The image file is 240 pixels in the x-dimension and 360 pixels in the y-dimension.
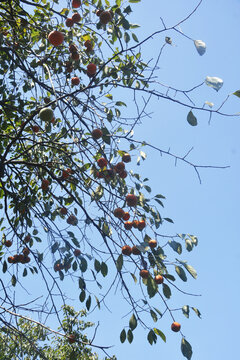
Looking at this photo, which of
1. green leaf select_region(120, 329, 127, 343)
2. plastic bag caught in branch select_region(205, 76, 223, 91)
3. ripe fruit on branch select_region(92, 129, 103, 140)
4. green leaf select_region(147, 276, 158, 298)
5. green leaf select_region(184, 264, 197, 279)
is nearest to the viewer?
plastic bag caught in branch select_region(205, 76, 223, 91)

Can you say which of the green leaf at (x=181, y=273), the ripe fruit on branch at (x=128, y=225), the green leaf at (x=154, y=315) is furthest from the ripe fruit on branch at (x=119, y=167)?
the green leaf at (x=154, y=315)

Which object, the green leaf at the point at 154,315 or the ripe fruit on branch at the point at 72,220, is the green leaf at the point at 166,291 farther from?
the ripe fruit on branch at the point at 72,220

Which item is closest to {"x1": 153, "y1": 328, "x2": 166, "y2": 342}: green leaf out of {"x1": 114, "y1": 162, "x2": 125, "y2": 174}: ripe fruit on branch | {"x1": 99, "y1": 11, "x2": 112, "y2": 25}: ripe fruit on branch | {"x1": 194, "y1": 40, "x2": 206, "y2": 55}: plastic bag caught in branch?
{"x1": 114, "y1": 162, "x2": 125, "y2": 174}: ripe fruit on branch

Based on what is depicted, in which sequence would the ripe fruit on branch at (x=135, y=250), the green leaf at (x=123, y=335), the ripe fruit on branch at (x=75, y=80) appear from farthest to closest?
the ripe fruit on branch at (x=75, y=80), the ripe fruit on branch at (x=135, y=250), the green leaf at (x=123, y=335)

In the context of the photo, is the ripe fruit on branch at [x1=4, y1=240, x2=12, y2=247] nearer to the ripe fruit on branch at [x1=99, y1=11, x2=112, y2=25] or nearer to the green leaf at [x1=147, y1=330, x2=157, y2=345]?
the green leaf at [x1=147, y1=330, x2=157, y2=345]

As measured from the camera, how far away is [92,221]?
1897 mm

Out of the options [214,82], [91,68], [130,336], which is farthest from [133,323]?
[91,68]

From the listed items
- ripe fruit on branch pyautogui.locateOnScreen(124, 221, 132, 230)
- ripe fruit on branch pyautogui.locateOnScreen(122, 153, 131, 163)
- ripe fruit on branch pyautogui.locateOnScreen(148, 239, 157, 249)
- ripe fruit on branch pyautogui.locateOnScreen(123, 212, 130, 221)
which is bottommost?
ripe fruit on branch pyautogui.locateOnScreen(148, 239, 157, 249)

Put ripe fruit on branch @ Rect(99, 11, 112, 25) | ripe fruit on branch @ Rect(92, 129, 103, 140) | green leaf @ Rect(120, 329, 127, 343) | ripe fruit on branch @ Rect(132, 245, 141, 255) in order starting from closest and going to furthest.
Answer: green leaf @ Rect(120, 329, 127, 343) → ripe fruit on branch @ Rect(132, 245, 141, 255) → ripe fruit on branch @ Rect(92, 129, 103, 140) → ripe fruit on branch @ Rect(99, 11, 112, 25)

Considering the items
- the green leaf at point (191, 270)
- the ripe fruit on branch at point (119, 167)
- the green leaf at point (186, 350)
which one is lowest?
the green leaf at point (186, 350)

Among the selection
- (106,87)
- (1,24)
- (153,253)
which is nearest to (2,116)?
(1,24)

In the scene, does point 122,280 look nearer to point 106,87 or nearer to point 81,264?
point 81,264

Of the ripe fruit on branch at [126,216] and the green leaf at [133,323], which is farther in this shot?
the ripe fruit on branch at [126,216]

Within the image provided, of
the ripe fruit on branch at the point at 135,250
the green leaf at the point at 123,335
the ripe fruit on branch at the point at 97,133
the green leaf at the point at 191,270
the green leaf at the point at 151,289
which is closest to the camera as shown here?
the green leaf at the point at 151,289
